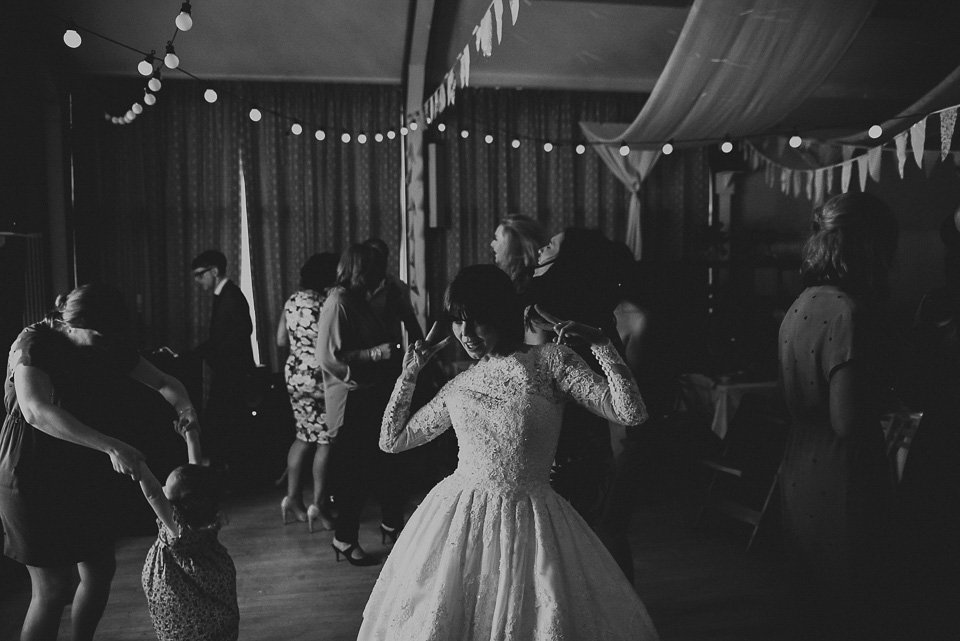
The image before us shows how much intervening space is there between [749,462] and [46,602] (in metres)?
3.69

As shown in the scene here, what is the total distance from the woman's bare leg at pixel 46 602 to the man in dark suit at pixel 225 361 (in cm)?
264

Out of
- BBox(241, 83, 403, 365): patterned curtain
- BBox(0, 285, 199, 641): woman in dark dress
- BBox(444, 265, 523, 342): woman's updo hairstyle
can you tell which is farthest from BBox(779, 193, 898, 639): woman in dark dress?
BBox(241, 83, 403, 365): patterned curtain

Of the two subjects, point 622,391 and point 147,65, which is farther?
point 147,65

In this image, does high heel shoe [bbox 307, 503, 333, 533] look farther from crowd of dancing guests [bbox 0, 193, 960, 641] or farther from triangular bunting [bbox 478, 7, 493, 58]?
triangular bunting [bbox 478, 7, 493, 58]

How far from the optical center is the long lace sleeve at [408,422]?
2203mm

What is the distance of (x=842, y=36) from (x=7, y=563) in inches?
180

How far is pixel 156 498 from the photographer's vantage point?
7.38 ft

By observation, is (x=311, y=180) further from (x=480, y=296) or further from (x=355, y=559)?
(x=480, y=296)

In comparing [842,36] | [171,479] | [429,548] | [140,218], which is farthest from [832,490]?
[140,218]

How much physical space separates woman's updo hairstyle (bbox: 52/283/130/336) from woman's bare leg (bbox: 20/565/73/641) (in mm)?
755

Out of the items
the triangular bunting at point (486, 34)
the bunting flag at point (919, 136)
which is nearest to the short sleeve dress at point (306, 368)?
the triangular bunting at point (486, 34)

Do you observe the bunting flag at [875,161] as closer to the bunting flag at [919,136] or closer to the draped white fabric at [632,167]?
the bunting flag at [919,136]

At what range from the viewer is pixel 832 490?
2.14 m

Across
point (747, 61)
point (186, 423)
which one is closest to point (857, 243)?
point (186, 423)
